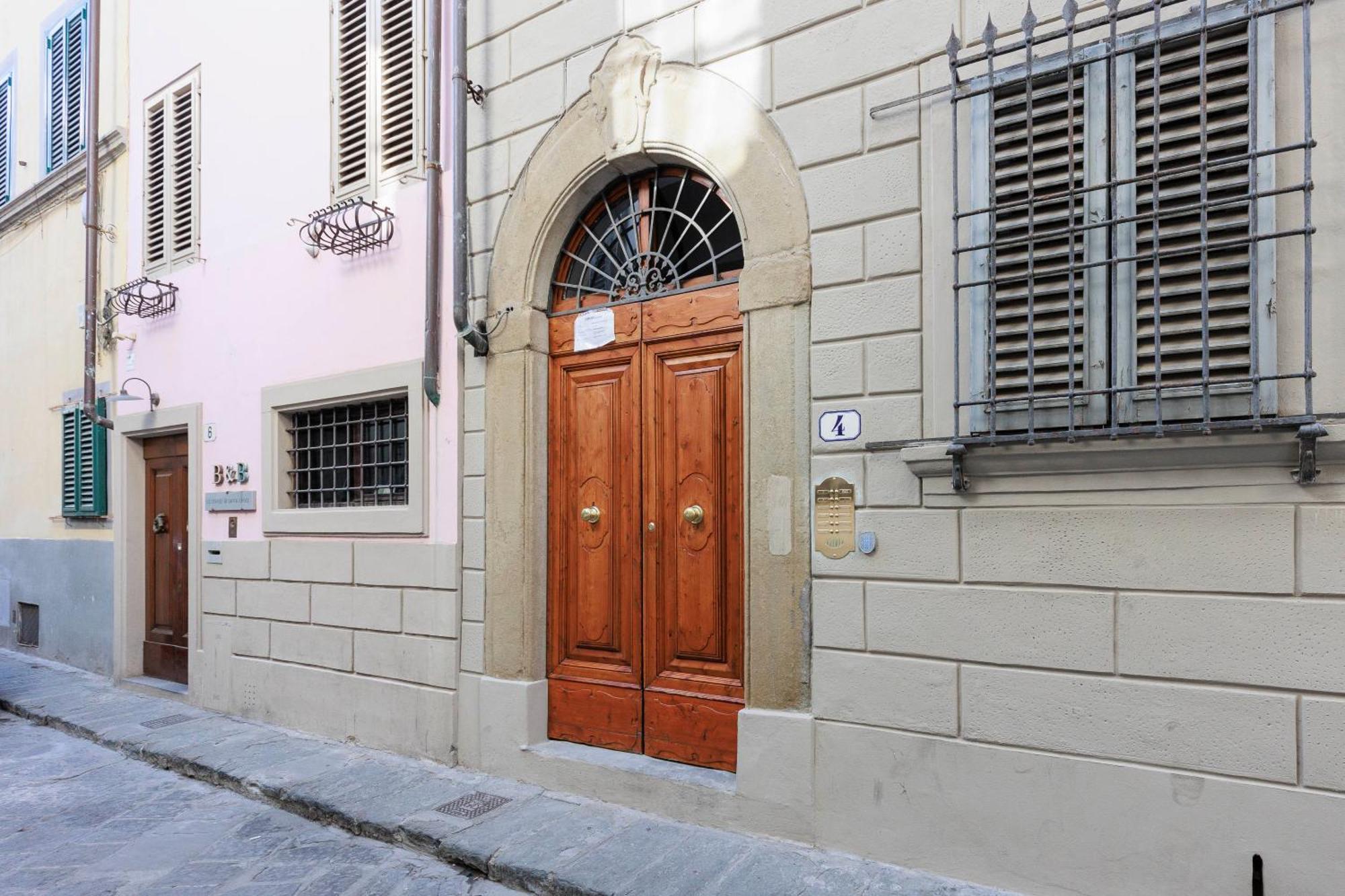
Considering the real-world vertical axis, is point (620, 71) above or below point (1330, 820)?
above

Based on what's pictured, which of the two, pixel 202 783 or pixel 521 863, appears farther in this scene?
pixel 202 783

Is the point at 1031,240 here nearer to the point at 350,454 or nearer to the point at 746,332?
the point at 746,332

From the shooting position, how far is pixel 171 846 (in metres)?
5.06

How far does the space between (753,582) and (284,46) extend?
19.4ft

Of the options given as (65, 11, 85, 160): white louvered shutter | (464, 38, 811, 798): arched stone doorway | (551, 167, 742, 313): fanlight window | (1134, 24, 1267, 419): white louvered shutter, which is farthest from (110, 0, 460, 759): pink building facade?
(1134, 24, 1267, 419): white louvered shutter

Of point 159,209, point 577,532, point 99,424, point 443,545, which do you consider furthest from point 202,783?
point 159,209

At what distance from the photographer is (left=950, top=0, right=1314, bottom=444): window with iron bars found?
3523 mm

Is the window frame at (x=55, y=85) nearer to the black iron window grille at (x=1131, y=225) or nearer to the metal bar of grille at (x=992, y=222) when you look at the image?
the metal bar of grille at (x=992, y=222)

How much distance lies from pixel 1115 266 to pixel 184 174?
816 cm

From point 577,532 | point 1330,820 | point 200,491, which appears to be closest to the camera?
point 1330,820

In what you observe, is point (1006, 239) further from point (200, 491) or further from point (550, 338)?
point (200, 491)

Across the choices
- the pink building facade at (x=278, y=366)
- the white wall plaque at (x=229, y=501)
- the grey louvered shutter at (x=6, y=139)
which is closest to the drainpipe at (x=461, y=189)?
the pink building facade at (x=278, y=366)

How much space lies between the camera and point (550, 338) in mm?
5906

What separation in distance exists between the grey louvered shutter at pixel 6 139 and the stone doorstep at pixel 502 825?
7683mm
